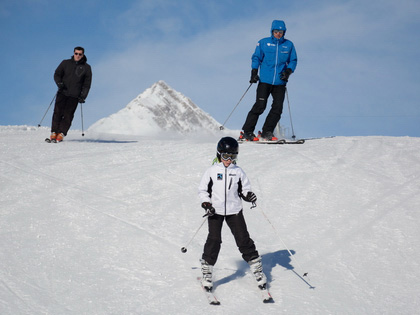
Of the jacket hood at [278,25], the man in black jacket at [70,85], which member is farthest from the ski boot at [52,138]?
the jacket hood at [278,25]

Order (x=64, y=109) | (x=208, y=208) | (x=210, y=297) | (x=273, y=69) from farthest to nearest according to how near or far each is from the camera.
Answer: (x=64, y=109) < (x=273, y=69) < (x=208, y=208) < (x=210, y=297)

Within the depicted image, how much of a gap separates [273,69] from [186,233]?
5943 millimetres

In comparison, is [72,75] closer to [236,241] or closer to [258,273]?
[236,241]

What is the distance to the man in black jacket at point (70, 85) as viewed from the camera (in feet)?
37.1

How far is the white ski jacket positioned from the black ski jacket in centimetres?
730

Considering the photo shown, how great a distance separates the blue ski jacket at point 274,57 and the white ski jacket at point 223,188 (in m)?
6.40

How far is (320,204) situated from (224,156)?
304cm

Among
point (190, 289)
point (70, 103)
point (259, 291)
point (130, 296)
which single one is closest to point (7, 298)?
point (130, 296)

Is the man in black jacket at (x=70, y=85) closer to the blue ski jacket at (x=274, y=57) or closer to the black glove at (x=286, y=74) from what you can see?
the blue ski jacket at (x=274, y=57)

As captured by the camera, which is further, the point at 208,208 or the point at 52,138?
the point at 52,138

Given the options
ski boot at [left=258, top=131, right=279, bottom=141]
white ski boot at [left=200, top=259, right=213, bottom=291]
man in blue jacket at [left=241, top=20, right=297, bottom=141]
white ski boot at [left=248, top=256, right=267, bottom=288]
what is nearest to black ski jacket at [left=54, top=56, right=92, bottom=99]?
man in blue jacket at [left=241, top=20, right=297, bottom=141]

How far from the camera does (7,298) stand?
437cm

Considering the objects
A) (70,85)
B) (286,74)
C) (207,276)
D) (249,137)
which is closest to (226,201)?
(207,276)

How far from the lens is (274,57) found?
11.0m
